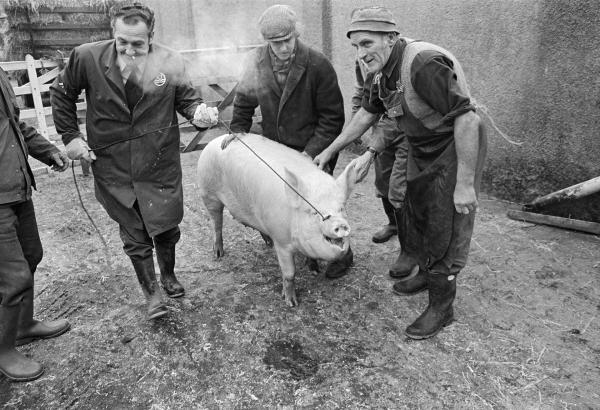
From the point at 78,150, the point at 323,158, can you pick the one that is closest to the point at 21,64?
the point at 78,150

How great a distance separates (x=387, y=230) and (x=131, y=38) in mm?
3041

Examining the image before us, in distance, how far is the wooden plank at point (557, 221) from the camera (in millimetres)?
4645

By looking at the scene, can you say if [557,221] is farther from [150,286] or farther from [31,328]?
[31,328]

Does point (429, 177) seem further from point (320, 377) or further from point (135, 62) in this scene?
point (135, 62)

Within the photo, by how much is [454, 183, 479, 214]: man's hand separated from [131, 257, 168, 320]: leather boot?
2263 mm

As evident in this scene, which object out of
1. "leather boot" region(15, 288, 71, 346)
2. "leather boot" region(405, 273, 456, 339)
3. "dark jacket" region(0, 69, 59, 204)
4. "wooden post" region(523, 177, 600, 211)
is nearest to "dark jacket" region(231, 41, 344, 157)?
"leather boot" region(405, 273, 456, 339)

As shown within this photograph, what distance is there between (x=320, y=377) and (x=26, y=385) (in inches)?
75.1

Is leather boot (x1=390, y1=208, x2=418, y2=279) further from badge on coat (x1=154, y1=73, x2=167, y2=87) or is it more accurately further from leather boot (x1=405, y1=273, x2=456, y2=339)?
badge on coat (x1=154, y1=73, x2=167, y2=87)

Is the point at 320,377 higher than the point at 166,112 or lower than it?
lower

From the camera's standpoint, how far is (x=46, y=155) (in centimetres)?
342

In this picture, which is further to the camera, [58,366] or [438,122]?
[58,366]

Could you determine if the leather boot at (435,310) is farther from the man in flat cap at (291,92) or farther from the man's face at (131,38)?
the man's face at (131,38)

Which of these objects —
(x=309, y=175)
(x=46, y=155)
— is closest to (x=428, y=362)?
(x=309, y=175)

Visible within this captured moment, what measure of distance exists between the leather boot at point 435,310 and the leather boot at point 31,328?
8.57 ft
